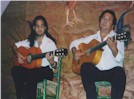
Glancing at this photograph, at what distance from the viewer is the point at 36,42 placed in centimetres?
448

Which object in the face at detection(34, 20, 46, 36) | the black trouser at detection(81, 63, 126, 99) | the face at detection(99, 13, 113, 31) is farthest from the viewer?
the face at detection(34, 20, 46, 36)

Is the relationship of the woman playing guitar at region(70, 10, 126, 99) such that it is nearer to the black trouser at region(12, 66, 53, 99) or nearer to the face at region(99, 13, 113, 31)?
the face at region(99, 13, 113, 31)

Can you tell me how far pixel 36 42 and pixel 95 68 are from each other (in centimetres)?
73

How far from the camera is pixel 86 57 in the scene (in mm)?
4309

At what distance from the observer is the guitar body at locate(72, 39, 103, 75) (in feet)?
14.1

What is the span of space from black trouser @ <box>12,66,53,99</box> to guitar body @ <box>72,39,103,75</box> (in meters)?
0.28

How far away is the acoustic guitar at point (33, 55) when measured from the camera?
4.38 metres

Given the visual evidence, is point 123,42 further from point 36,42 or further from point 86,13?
point 36,42

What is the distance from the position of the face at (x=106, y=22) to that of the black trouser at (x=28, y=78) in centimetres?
75

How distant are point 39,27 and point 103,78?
931 millimetres

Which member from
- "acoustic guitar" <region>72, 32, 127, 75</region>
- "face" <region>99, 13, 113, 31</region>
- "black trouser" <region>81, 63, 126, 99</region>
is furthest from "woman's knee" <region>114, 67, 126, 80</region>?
"face" <region>99, 13, 113, 31</region>

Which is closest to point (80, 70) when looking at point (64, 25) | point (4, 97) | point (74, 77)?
point (74, 77)

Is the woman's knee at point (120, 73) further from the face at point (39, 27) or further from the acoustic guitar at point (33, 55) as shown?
the face at point (39, 27)

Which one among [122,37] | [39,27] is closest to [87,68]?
[122,37]
